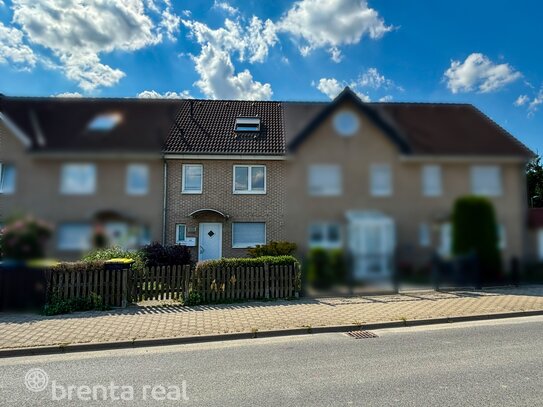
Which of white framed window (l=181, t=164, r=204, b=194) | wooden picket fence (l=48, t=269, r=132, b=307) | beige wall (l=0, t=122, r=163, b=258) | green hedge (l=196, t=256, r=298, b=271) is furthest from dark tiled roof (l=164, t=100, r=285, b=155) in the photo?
beige wall (l=0, t=122, r=163, b=258)

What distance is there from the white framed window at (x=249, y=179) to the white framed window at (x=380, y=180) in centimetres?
855

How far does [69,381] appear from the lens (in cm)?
388

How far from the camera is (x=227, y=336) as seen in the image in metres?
5.50

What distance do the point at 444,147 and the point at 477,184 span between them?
86 cm

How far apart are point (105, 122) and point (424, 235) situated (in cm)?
486

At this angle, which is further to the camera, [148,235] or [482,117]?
[482,117]

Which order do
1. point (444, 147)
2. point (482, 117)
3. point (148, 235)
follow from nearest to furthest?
point (148, 235) → point (444, 147) → point (482, 117)

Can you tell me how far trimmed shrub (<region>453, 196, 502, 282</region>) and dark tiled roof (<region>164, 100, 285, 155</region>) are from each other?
7.58 m

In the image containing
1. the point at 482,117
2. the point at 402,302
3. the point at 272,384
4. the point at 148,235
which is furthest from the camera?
the point at 402,302

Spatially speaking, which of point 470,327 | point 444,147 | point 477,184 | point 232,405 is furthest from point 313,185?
point 470,327

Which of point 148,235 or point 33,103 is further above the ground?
point 33,103

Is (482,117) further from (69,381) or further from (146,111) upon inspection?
(69,381)

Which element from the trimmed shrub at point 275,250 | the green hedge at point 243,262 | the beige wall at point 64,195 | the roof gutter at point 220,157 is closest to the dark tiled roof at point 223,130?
the roof gutter at point 220,157

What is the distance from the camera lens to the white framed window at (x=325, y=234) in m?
5.59
